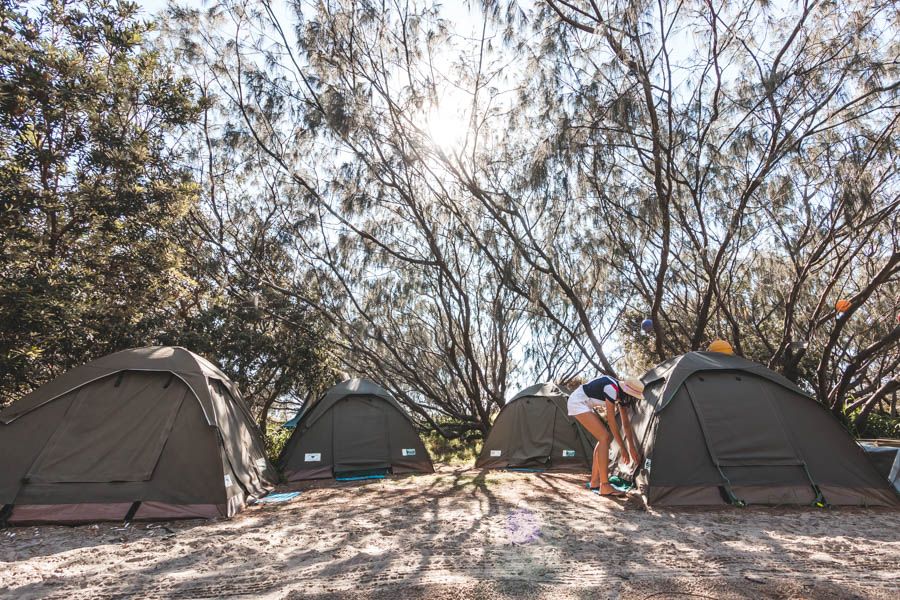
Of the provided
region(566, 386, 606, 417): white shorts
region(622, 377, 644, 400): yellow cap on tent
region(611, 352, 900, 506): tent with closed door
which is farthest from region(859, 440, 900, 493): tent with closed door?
region(566, 386, 606, 417): white shorts

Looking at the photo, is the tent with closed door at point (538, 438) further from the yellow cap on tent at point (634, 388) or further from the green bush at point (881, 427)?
the green bush at point (881, 427)

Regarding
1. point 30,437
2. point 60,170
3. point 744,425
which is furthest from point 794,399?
point 60,170

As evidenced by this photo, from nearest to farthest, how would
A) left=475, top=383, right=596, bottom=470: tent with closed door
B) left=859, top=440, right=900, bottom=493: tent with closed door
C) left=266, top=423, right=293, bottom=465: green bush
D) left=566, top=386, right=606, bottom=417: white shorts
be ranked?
1. left=859, top=440, right=900, bottom=493: tent with closed door
2. left=566, top=386, right=606, bottom=417: white shorts
3. left=475, top=383, right=596, bottom=470: tent with closed door
4. left=266, top=423, right=293, bottom=465: green bush

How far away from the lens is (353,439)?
25.0 feet

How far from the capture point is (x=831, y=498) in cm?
472

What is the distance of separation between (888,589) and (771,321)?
13.2 m

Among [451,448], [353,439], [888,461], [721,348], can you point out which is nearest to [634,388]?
[721,348]

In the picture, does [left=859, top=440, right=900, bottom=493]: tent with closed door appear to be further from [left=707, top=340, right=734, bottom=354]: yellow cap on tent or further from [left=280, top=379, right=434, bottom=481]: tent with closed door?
[left=280, top=379, right=434, bottom=481]: tent with closed door

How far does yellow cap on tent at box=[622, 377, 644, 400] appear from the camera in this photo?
5555mm

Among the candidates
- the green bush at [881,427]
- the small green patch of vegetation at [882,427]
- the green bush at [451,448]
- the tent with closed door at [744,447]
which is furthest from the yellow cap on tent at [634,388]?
Answer: the small green patch of vegetation at [882,427]

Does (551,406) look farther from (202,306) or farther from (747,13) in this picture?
(202,306)

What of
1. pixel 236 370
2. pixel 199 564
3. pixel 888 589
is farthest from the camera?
pixel 236 370

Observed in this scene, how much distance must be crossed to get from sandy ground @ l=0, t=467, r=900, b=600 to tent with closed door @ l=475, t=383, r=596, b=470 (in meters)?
3.12

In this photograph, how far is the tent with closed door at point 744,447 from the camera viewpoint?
4742mm
